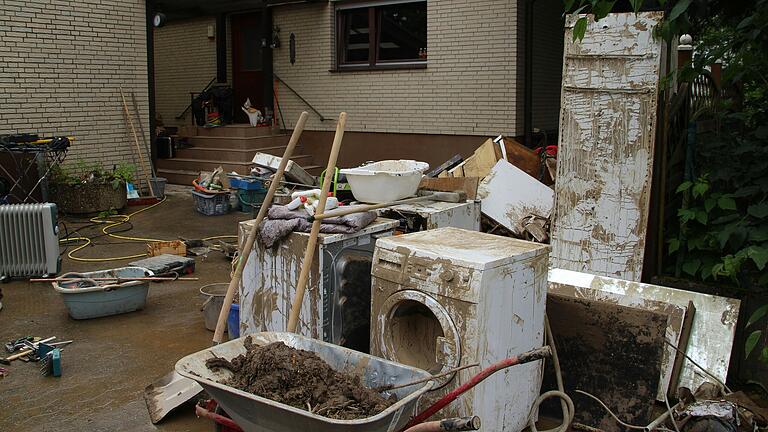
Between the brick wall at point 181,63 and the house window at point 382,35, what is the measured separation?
3.75 m

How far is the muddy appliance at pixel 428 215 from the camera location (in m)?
5.41

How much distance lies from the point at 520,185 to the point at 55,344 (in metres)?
Result: 5.26

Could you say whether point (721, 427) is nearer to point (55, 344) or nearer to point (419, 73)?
point (55, 344)

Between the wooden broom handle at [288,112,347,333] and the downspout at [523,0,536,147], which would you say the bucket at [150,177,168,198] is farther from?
the wooden broom handle at [288,112,347,333]

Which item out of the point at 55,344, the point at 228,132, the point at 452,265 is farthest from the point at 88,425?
the point at 228,132

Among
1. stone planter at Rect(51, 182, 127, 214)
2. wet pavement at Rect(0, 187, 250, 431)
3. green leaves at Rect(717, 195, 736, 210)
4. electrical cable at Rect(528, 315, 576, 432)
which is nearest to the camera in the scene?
electrical cable at Rect(528, 315, 576, 432)

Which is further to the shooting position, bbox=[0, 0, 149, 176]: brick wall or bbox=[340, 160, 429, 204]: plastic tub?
bbox=[0, 0, 149, 176]: brick wall

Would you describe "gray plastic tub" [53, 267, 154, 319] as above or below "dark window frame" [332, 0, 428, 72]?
below

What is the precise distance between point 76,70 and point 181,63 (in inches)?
171

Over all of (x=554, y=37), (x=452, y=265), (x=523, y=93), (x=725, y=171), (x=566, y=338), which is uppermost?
(x=554, y=37)

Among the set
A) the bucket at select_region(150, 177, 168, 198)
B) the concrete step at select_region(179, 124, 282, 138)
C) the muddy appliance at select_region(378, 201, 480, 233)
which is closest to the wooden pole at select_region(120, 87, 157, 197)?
the bucket at select_region(150, 177, 168, 198)

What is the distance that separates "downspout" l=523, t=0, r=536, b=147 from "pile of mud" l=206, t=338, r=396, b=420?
8.22m

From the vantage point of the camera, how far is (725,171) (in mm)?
5496

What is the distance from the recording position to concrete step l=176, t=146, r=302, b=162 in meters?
Result: 12.9
